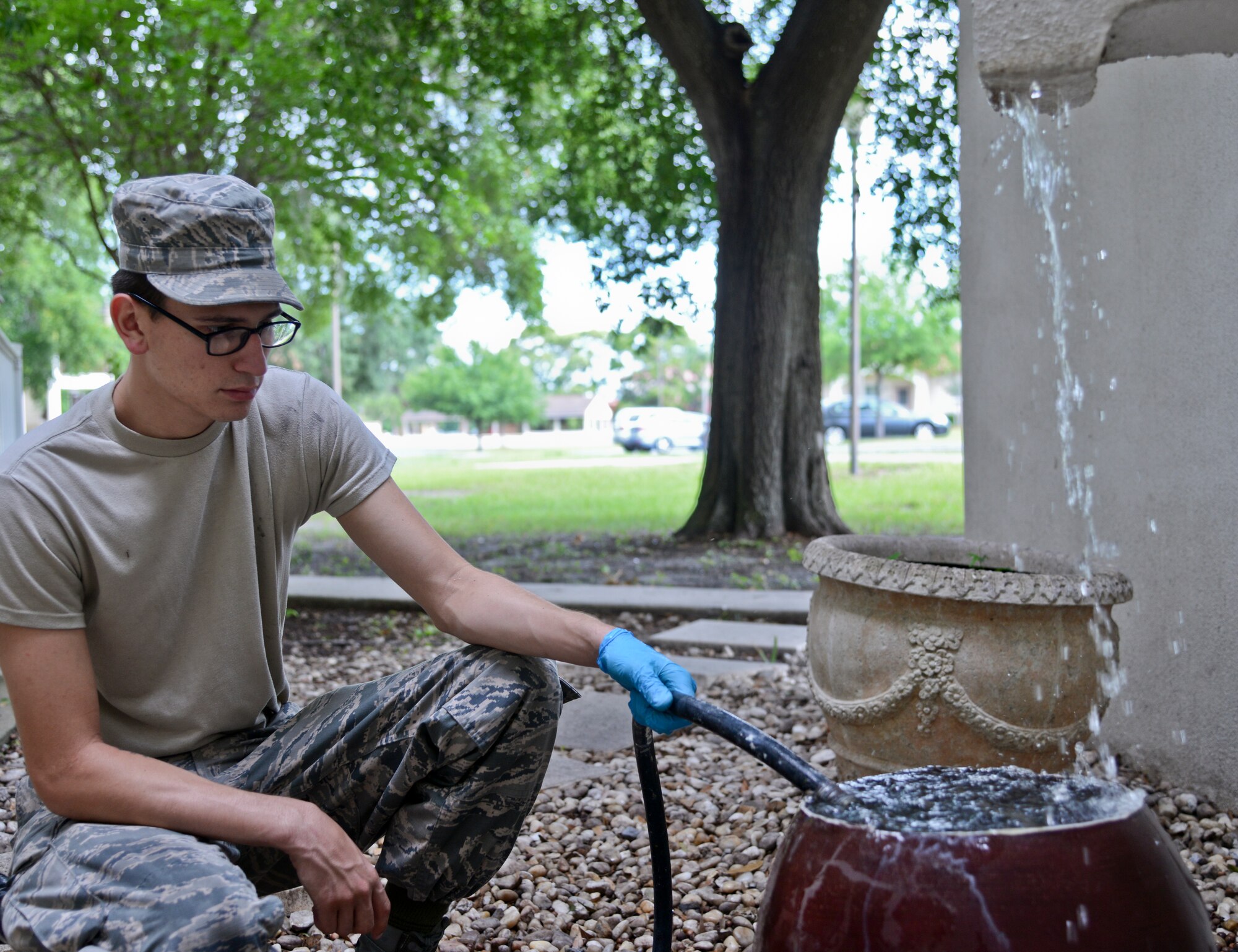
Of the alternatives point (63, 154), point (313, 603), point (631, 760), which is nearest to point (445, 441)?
point (63, 154)

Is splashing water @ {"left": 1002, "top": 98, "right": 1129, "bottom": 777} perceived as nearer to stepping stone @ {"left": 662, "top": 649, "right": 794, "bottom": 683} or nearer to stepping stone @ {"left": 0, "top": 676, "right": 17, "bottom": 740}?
stepping stone @ {"left": 662, "top": 649, "right": 794, "bottom": 683}

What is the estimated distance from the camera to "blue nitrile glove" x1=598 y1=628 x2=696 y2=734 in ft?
5.89

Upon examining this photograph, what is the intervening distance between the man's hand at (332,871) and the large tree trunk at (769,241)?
6935mm

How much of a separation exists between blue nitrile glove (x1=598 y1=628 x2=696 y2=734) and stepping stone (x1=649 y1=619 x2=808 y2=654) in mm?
3082

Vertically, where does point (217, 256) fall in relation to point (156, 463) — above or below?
above

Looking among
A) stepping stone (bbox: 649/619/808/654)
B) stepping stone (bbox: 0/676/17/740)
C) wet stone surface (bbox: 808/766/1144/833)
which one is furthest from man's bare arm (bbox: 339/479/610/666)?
stepping stone (bbox: 649/619/808/654)

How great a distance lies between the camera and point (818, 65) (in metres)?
7.85

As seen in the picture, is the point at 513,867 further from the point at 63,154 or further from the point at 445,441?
the point at 445,441

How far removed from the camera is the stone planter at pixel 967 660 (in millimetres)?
2625

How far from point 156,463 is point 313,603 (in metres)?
4.51

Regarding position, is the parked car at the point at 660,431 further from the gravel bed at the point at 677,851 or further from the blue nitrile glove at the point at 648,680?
the blue nitrile glove at the point at 648,680

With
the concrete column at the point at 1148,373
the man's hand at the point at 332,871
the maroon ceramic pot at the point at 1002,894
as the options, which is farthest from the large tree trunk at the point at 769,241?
the maroon ceramic pot at the point at 1002,894

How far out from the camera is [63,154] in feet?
28.2

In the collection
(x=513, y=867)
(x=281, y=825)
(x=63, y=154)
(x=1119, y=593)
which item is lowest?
(x=513, y=867)
